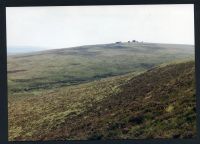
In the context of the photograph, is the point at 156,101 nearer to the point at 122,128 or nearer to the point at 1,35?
the point at 122,128

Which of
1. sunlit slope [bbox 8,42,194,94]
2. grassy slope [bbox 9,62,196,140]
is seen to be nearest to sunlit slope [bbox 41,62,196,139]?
grassy slope [bbox 9,62,196,140]

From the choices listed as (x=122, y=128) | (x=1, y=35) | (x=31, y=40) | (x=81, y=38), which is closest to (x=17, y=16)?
(x=31, y=40)

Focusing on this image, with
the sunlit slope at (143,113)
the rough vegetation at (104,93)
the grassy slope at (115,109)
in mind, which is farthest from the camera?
the rough vegetation at (104,93)

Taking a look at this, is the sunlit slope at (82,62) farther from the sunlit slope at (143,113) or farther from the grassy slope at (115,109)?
the sunlit slope at (143,113)

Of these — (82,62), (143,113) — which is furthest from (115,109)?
(82,62)

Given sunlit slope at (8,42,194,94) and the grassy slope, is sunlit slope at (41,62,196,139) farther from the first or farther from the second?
sunlit slope at (8,42,194,94)

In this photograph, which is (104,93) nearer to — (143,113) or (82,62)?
(143,113)

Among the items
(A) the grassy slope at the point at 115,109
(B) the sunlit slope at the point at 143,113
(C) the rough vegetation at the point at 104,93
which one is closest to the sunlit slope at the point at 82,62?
(C) the rough vegetation at the point at 104,93
